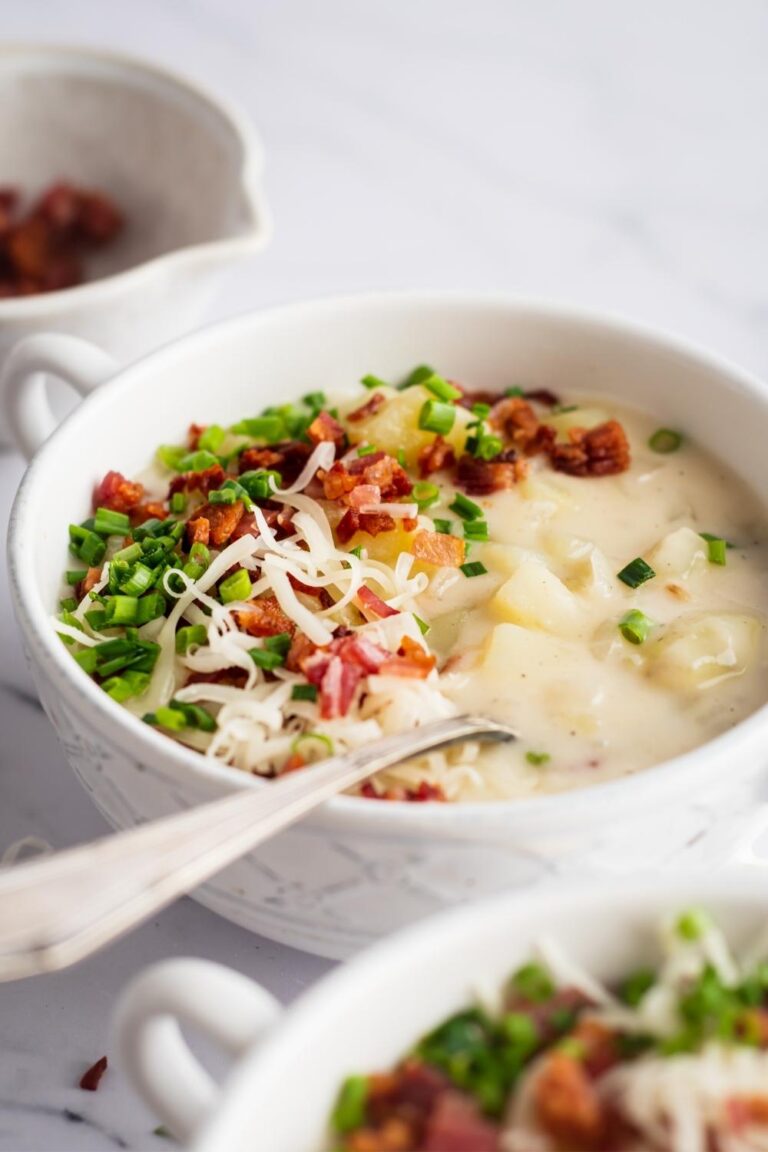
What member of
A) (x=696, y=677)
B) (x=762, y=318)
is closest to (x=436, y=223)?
(x=762, y=318)

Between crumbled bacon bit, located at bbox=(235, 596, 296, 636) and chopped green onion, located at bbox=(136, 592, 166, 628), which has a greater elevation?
crumbled bacon bit, located at bbox=(235, 596, 296, 636)

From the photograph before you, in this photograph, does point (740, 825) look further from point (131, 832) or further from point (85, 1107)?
point (85, 1107)

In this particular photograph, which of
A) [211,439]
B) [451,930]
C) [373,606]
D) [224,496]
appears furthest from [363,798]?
[211,439]

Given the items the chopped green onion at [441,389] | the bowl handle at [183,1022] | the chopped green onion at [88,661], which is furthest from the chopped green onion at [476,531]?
the bowl handle at [183,1022]

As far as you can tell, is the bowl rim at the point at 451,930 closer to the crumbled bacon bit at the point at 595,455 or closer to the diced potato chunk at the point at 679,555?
the diced potato chunk at the point at 679,555

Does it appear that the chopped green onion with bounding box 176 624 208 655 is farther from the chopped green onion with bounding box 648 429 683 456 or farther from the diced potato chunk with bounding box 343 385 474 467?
the chopped green onion with bounding box 648 429 683 456

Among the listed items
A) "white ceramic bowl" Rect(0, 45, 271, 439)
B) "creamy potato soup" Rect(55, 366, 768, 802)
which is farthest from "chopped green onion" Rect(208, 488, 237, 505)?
"white ceramic bowl" Rect(0, 45, 271, 439)
